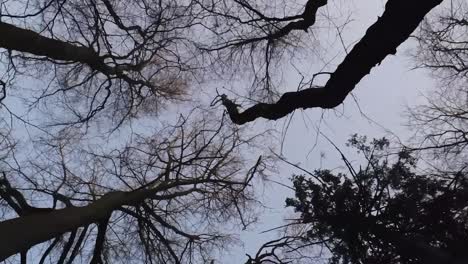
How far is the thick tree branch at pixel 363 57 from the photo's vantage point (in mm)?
3627

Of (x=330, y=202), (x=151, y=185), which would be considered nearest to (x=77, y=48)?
(x=151, y=185)

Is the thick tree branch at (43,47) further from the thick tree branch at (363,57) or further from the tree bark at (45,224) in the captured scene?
the thick tree branch at (363,57)

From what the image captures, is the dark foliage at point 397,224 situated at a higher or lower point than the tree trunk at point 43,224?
lower

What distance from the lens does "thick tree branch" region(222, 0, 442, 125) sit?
363 centimetres

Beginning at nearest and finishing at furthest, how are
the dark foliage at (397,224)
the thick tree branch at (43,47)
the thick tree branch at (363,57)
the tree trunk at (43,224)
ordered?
the dark foliage at (397,224) < the thick tree branch at (363,57) < the tree trunk at (43,224) < the thick tree branch at (43,47)

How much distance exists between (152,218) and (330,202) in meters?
5.84

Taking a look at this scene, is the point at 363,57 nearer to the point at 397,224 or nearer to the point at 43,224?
the point at 397,224

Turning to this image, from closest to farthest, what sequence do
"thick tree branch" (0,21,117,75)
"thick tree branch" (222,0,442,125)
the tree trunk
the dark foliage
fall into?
the dark foliage < "thick tree branch" (222,0,442,125) < the tree trunk < "thick tree branch" (0,21,117,75)

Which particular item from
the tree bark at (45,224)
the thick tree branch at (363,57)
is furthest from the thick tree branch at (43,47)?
the thick tree branch at (363,57)

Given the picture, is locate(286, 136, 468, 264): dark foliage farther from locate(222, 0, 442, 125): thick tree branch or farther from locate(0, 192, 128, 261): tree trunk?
locate(0, 192, 128, 261): tree trunk

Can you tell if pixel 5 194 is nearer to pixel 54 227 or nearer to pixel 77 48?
pixel 54 227

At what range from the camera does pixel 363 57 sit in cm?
414

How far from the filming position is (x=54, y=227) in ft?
16.3

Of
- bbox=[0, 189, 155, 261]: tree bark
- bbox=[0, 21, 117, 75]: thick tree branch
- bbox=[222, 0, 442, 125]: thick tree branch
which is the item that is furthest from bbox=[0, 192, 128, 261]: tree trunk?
bbox=[0, 21, 117, 75]: thick tree branch
